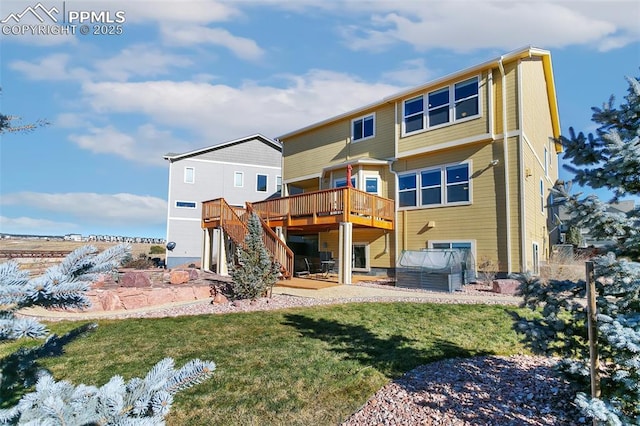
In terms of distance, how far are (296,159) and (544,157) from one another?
11.8m

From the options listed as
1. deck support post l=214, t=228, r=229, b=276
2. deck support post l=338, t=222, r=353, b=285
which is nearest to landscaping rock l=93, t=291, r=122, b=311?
deck support post l=214, t=228, r=229, b=276

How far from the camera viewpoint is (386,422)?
347 cm

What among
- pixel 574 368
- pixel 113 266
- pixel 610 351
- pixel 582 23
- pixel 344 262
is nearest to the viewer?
pixel 113 266

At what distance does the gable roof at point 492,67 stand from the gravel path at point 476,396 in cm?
821

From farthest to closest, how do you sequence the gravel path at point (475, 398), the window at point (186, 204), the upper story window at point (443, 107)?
1. the window at point (186, 204)
2. the upper story window at point (443, 107)
3. the gravel path at point (475, 398)

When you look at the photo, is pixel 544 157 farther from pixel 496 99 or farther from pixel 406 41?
pixel 406 41

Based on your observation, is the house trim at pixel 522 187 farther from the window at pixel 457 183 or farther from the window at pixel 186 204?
the window at pixel 186 204

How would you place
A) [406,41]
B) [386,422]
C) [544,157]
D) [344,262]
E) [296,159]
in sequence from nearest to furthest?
[386,422] → [406,41] → [344,262] → [544,157] → [296,159]

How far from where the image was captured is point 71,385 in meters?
1.55

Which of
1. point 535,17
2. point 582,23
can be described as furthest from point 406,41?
point 582,23

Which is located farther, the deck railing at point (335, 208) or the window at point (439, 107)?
the window at point (439, 107)

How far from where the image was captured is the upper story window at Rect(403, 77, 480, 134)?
43.0 feet

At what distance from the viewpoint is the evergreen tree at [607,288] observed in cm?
271

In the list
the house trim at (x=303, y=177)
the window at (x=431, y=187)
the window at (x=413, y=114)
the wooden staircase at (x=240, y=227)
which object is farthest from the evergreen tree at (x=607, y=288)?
the house trim at (x=303, y=177)
